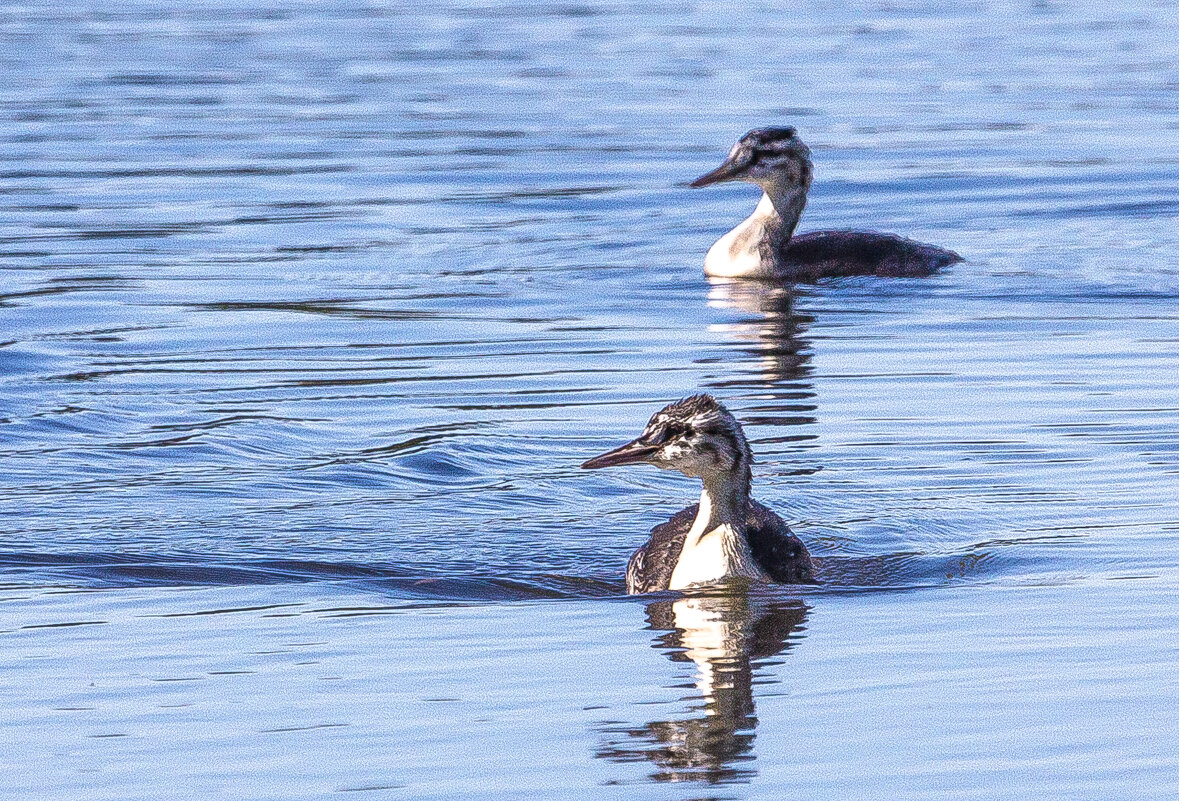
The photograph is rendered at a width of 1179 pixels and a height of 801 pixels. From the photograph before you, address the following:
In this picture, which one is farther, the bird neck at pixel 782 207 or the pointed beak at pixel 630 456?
the bird neck at pixel 782 207

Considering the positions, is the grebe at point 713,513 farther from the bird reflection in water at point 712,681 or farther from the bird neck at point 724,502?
the bird reflection in water at point 712,681

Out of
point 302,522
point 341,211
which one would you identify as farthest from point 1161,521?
point 341,211

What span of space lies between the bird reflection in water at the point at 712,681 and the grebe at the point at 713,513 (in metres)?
0.15

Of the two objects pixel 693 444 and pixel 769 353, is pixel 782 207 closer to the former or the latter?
pixel 769 353

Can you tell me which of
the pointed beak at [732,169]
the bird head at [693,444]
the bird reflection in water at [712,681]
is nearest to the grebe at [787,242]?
the pointed beak at [732,169]

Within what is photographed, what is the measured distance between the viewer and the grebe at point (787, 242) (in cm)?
1920

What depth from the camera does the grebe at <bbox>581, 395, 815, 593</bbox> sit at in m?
10.4

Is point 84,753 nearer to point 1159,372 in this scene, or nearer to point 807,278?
point 1159,372

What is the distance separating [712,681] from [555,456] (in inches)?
168

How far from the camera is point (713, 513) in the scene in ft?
34.7

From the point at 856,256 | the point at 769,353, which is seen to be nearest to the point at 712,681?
the point at 769,353

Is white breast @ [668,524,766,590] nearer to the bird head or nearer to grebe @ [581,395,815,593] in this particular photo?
grebe @ [581,395,815,593]

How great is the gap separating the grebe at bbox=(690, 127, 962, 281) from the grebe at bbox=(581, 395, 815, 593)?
876 centimetres

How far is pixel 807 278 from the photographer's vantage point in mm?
19734
